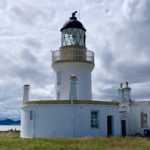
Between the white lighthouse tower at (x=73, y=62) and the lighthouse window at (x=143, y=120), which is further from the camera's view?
the lighthouse window at (x=143, y=120)

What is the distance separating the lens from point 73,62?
99.5 feet

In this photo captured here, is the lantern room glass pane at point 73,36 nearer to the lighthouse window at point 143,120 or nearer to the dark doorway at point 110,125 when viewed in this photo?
the dark doorway at point 110,125

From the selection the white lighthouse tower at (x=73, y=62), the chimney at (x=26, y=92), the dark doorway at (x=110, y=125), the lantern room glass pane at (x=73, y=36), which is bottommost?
the dark doorway at (x=110, y=125)

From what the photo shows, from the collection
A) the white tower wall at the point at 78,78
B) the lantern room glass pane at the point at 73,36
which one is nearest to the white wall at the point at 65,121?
the white tower wall at the point at 78,78

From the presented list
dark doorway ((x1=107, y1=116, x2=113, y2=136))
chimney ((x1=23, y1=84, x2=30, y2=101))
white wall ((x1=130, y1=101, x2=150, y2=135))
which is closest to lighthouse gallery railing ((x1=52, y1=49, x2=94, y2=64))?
chimney ((x1=23, y1=84, x2=30, y2=101))

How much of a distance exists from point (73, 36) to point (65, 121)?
7590mm

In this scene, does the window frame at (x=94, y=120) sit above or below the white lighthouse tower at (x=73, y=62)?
below

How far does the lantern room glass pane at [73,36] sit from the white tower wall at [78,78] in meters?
1.85

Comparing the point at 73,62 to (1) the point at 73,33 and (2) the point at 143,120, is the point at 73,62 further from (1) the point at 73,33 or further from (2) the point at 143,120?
(2) the point at 143,120

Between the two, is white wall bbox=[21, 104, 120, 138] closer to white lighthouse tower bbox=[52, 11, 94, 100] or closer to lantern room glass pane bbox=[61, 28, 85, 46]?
white lighthouse tower bbox=[52, 11, 94, 100]

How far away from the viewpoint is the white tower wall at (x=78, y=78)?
30.4 m

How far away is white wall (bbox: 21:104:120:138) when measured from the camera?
27.5 m

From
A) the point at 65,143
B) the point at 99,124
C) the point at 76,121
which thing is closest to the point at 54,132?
the point at 76,121

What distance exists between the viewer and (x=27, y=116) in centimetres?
2939
